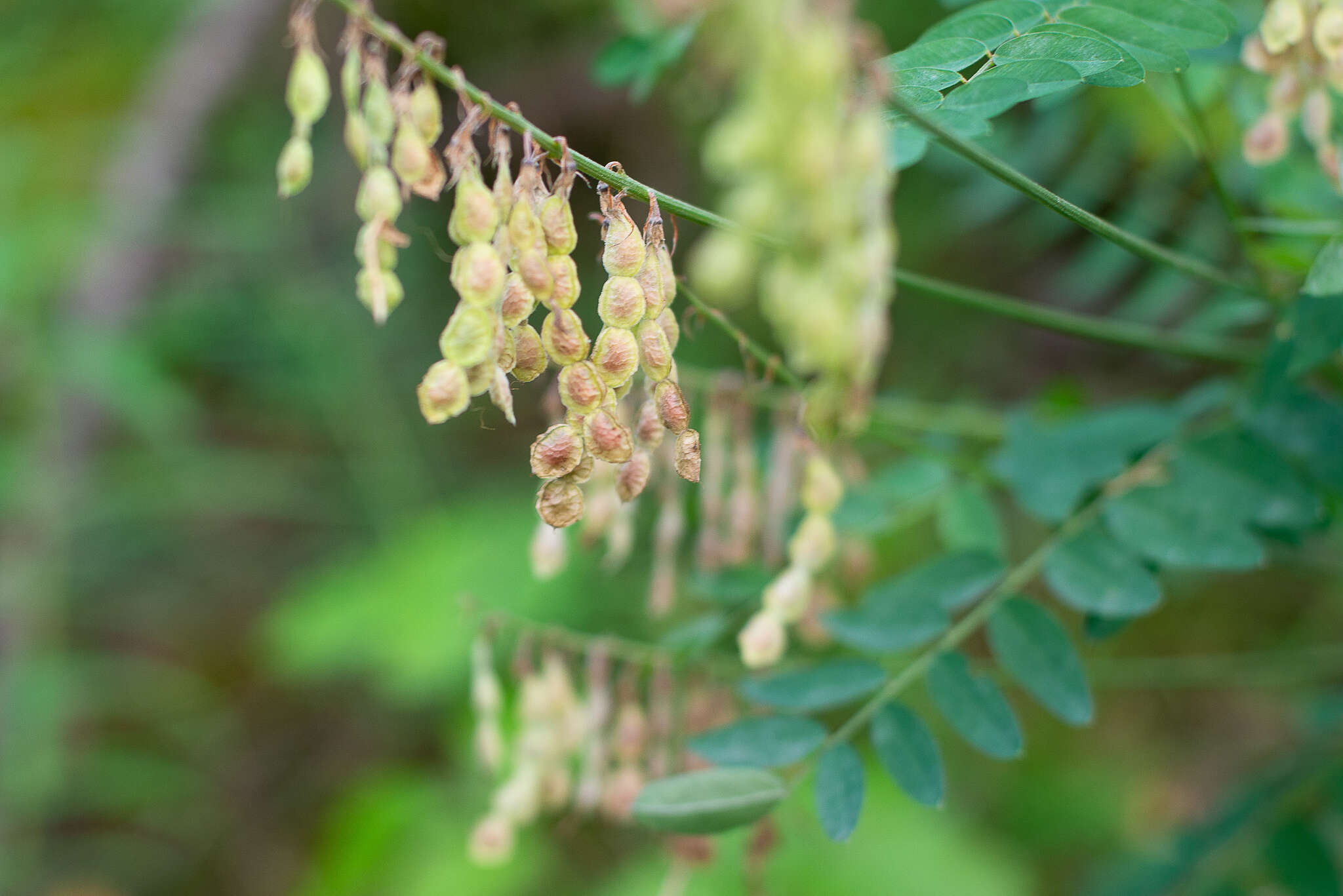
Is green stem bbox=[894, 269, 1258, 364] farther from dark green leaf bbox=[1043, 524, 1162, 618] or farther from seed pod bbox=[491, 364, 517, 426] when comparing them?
seed pod bbox=[491, 364, 517, 426]

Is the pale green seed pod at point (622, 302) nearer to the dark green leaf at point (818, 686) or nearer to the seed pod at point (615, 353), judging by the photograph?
the seed pod at point (615, 353)

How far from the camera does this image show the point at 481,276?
51cm

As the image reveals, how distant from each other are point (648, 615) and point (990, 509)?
1076 mm

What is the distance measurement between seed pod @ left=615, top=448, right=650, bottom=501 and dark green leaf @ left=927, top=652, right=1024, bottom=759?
1.09ft

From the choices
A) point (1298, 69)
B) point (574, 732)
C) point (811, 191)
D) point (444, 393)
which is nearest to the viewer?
point (811, 191)

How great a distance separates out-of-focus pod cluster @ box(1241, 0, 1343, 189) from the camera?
0.67 m

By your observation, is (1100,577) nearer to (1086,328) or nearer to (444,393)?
(1086,328)

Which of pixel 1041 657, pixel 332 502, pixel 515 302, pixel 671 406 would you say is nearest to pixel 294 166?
pixel 515 302

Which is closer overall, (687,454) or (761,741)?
(687,454)

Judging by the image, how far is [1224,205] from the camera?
2.51 feet

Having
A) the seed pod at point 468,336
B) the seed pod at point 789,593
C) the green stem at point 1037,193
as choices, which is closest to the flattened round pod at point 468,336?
the seed pod at point 468,336

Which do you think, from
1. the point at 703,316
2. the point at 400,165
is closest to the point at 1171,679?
the point at 703,316

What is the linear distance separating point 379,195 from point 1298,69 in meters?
0.66

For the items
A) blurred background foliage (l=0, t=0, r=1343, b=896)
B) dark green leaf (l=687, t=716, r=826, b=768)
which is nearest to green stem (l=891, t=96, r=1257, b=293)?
dark green leaf (l=687, t=716, r=826, b=768)
